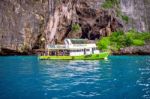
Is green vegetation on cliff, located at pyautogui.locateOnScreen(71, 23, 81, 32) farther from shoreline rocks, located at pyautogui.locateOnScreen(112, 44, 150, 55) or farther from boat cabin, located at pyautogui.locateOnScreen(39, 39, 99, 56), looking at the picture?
boat cabin, located at pyautogui.locateOnScreen(39, 39, 99, 56)

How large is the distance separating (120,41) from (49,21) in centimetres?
2362

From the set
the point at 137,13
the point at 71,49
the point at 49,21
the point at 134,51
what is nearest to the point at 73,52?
the point at 71,49

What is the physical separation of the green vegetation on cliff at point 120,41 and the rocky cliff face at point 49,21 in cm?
321

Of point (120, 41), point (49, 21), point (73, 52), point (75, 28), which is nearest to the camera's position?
point (73, 52)

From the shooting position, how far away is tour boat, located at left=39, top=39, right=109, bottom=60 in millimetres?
69500

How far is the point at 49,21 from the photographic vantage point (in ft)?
300

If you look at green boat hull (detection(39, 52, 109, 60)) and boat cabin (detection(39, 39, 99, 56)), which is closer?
green boat hull (detection(39, 52, 109, 60))

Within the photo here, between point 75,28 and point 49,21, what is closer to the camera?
point 49,21

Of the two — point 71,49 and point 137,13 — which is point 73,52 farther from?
point 137,13

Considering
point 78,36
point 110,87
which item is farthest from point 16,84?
point 78,36

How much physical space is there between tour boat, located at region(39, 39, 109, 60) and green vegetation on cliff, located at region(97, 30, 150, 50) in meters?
24.3

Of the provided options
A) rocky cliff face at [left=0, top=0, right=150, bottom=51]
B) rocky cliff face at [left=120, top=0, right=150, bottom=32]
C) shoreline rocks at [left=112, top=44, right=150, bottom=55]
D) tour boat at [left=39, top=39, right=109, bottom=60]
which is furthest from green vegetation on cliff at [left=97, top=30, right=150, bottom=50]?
tour boat at [left=39, top=39, right=109, bottom=60]

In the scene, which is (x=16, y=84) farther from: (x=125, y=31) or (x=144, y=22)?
(x=144, y=22)

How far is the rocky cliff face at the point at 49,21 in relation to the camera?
3445 inches
